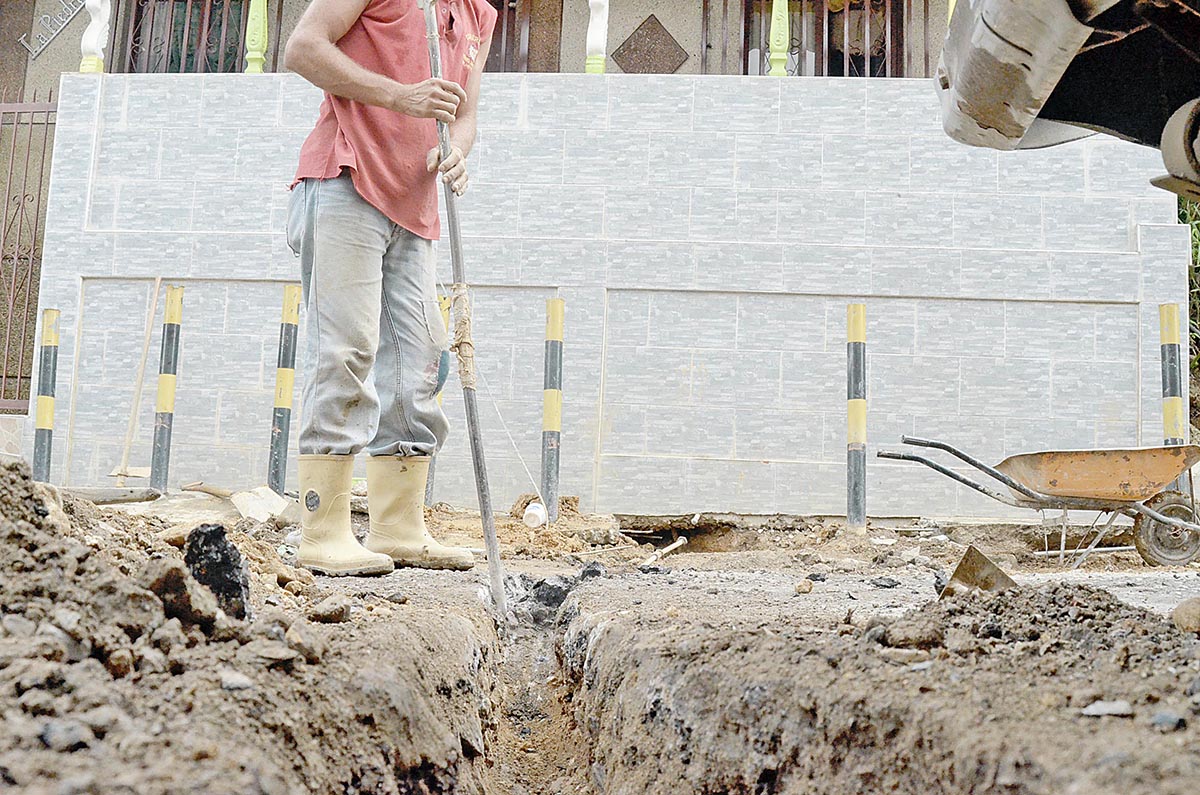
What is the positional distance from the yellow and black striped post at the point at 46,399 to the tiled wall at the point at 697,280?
0.25 metres

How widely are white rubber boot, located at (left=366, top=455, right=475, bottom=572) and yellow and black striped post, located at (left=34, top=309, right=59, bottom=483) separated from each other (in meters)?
3.78

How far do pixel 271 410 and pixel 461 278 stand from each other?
365 centimetres

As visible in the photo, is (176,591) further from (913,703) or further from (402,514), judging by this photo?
(402,514)

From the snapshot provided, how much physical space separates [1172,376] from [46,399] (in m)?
6.12

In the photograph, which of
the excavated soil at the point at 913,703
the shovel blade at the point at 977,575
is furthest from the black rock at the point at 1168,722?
the shovel blade at the point at 977,575

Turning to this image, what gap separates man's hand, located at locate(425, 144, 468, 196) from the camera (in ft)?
8.91

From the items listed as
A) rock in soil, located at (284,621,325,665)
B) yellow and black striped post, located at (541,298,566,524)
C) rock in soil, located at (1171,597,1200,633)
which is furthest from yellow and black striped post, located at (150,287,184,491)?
rock in soil, located at (1171,597,1200,633)

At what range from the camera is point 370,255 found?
2.70 m

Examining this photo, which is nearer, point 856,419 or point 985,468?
point 985,468

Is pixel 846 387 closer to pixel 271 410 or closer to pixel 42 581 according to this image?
pixel 271 410

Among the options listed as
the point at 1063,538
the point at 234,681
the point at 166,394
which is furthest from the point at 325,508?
the point at 166,394

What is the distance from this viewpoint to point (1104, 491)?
172 inches

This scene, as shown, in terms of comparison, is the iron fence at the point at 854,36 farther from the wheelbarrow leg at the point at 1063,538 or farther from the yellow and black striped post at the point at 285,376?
the yellow and black striped post at the point at 285,376

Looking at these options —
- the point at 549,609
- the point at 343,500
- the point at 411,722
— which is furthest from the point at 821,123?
the point at 411,722
